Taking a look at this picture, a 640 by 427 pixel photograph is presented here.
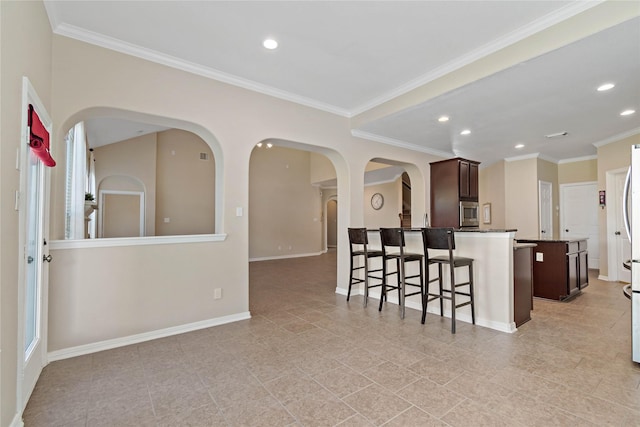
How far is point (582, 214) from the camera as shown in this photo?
717 cm

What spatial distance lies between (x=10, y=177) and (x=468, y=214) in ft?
19.3

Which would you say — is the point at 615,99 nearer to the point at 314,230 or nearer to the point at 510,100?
the point at 510,100

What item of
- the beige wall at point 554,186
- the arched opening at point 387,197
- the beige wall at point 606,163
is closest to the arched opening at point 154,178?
the arched opening at point 387,197

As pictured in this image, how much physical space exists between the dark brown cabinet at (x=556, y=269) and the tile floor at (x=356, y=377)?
2.55 feet

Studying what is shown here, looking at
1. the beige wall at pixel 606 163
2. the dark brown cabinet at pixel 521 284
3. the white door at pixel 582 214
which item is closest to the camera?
the dark brown cabinet at pixel 521 284

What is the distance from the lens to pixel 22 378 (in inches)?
74.7

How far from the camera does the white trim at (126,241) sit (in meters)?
2.71

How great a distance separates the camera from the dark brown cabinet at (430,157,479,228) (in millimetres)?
5523

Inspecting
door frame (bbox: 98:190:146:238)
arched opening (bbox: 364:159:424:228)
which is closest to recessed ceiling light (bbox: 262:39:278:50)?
arched opening (bbox: 364:159:424:228)

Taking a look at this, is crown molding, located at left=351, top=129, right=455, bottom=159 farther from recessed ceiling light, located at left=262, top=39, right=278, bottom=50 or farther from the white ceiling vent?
recessed ceiling light, located at left=262, top=39, right=278, bottom=50

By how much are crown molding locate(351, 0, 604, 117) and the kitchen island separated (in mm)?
1827

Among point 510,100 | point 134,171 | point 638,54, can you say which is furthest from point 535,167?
point 134,171

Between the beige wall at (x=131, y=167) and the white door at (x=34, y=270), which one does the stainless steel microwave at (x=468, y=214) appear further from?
the beige wall at (x=131, y=167)

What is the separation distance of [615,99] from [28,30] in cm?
576
